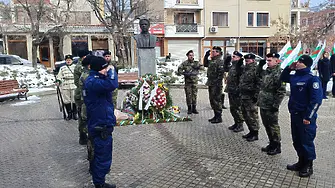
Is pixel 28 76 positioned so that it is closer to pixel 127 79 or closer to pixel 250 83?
pixel 127 79

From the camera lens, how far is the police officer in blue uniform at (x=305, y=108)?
13.9ft

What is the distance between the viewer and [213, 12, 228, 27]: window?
3560cm

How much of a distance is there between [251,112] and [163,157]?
2.00m

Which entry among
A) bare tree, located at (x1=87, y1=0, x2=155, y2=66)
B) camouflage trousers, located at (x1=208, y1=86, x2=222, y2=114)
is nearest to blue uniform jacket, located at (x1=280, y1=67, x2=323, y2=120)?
camouflage trousers, located at (x1=208, y1=86, x2=222, y2=114)

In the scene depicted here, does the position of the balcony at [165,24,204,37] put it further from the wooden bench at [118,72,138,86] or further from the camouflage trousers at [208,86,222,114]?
the camouflage trousers at [208,86,222,114]

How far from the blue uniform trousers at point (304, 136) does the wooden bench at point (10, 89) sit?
10.8 meters

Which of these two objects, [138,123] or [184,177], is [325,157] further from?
[138,123]

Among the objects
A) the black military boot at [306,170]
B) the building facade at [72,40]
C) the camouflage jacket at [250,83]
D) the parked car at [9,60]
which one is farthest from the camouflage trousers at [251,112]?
the building facade at [72,40]

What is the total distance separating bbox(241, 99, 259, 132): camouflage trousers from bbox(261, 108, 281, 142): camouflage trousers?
0.64m

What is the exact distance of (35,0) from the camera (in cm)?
2117

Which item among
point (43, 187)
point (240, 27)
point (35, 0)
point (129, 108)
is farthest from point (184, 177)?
point (240, 27)

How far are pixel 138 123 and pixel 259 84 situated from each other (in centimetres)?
332

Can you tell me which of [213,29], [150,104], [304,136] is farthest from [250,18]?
[304,136]

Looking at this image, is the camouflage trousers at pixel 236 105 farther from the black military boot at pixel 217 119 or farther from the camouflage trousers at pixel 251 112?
the black military boot at pixel 217 119
